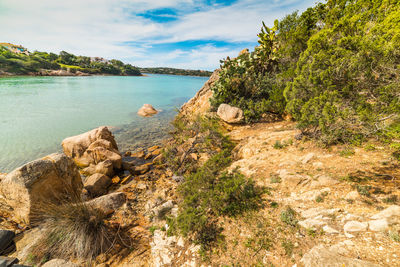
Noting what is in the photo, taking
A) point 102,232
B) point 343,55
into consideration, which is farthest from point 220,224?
point 343,55

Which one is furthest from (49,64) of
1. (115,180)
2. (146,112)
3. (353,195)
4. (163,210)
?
(353,195)

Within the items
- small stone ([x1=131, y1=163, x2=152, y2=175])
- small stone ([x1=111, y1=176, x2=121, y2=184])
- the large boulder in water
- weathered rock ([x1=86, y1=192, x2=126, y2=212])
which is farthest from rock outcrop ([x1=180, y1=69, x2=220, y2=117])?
weathered rock ([x1=86, y1=192, x2=126, y2=212])

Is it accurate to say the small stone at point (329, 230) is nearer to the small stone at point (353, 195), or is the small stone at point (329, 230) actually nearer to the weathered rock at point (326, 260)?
the weathered rock at point (326, 260)

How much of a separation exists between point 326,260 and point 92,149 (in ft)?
37.9

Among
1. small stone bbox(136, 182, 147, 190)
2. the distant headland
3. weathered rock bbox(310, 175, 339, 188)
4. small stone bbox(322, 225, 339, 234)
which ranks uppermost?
the distant headland

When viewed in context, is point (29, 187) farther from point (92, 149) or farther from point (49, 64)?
point (49, 64)

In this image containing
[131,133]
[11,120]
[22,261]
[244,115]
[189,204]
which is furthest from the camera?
[11,120]

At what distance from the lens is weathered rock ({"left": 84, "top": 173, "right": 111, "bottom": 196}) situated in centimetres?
741

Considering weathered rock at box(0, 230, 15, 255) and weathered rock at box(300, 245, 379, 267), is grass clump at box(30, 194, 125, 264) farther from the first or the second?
weathered rock at box(300, 245, 379, 267)

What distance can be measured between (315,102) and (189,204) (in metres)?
5.39

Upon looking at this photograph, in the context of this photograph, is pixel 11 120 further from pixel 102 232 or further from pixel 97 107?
pixel 102 232

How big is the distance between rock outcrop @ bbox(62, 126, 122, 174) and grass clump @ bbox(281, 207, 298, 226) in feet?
29.2

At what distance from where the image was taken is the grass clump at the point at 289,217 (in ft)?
12.3

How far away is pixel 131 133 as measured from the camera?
15.5 metres
